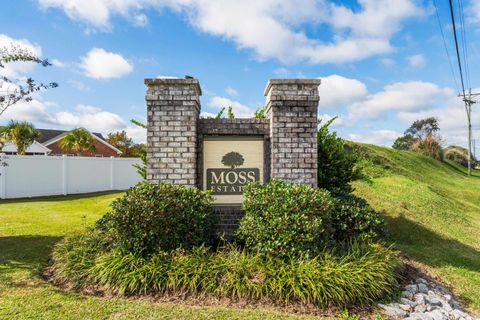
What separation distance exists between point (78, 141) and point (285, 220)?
24.0m

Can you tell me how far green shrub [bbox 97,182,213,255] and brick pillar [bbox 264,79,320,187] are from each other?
157 centimetres

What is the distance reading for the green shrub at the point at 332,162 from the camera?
605 cm

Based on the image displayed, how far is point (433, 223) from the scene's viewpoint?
7.69 m

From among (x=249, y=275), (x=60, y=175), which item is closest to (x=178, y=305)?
(x=249, y=275)

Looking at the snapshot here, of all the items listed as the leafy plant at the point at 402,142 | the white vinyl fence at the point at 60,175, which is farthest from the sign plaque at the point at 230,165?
the leafy plant at the point at 402,142

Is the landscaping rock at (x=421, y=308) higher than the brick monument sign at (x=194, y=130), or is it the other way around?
the brick monument sign at (x=194, y=130)

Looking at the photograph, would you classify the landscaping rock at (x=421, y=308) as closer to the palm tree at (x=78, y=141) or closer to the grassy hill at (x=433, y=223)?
the grassy hill at (x=433, y=223)

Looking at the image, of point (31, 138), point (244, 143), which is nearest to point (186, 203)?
point (244, 143)

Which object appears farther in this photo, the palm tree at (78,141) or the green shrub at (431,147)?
the palm tree at (78,141)

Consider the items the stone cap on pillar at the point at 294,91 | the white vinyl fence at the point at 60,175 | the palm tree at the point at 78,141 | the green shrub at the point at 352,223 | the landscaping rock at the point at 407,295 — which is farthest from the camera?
the palm tree at the point at 78,141

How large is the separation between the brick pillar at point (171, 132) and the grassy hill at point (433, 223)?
4347 millimetres

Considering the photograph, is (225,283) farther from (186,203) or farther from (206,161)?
(206,161)

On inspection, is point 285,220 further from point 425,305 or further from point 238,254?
point 425,305

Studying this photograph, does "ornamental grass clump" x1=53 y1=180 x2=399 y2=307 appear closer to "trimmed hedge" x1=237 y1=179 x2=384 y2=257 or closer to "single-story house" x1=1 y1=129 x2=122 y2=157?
"trimmed hedge" x1=237 y1=179 x2=384 y2=257
